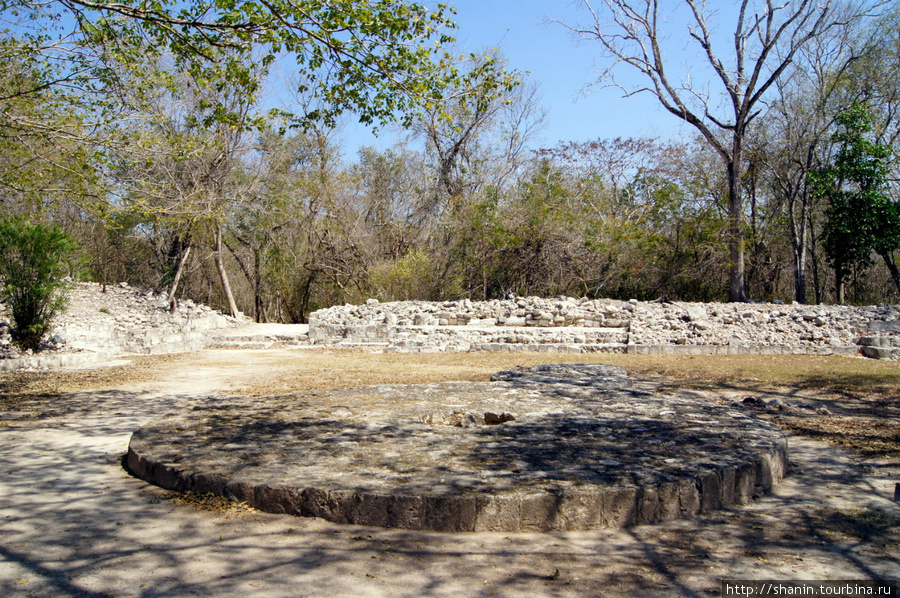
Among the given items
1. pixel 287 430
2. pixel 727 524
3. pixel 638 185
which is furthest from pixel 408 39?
pixel 638 185

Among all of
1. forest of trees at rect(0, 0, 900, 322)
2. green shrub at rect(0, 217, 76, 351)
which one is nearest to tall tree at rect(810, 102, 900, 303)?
forest of trees at rect(0, 0, 900, 322)

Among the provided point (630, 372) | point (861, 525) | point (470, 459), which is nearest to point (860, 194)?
point (630, 372)

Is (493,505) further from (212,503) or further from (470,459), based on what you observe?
(212,503)

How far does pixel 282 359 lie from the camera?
12.4 meters

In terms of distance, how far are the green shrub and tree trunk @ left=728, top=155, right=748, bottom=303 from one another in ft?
58.4

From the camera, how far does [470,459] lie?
3.87 m

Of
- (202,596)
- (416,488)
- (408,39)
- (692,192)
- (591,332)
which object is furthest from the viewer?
(692,192)

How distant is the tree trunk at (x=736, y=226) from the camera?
19625mm

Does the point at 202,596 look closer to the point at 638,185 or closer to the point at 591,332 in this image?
the point at 591,332

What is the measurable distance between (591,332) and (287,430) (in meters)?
12.5

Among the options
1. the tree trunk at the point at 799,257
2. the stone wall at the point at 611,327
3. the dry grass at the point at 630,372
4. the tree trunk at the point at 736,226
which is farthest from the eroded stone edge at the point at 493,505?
the tree trunk at the point at 799,257

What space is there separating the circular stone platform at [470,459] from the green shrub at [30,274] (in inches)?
269

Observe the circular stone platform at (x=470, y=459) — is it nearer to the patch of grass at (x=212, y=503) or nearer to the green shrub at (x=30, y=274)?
the patch of grass at (x=212, y=503)

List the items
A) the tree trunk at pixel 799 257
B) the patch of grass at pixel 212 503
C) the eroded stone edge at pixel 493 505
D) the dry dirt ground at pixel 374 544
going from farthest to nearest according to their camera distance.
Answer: the tree trunk at pixel 799 257, the patch of grass at pixel 212 503, the eroded stone edge at pixel 493 505, the dry dirt ground at pixel 374 544
